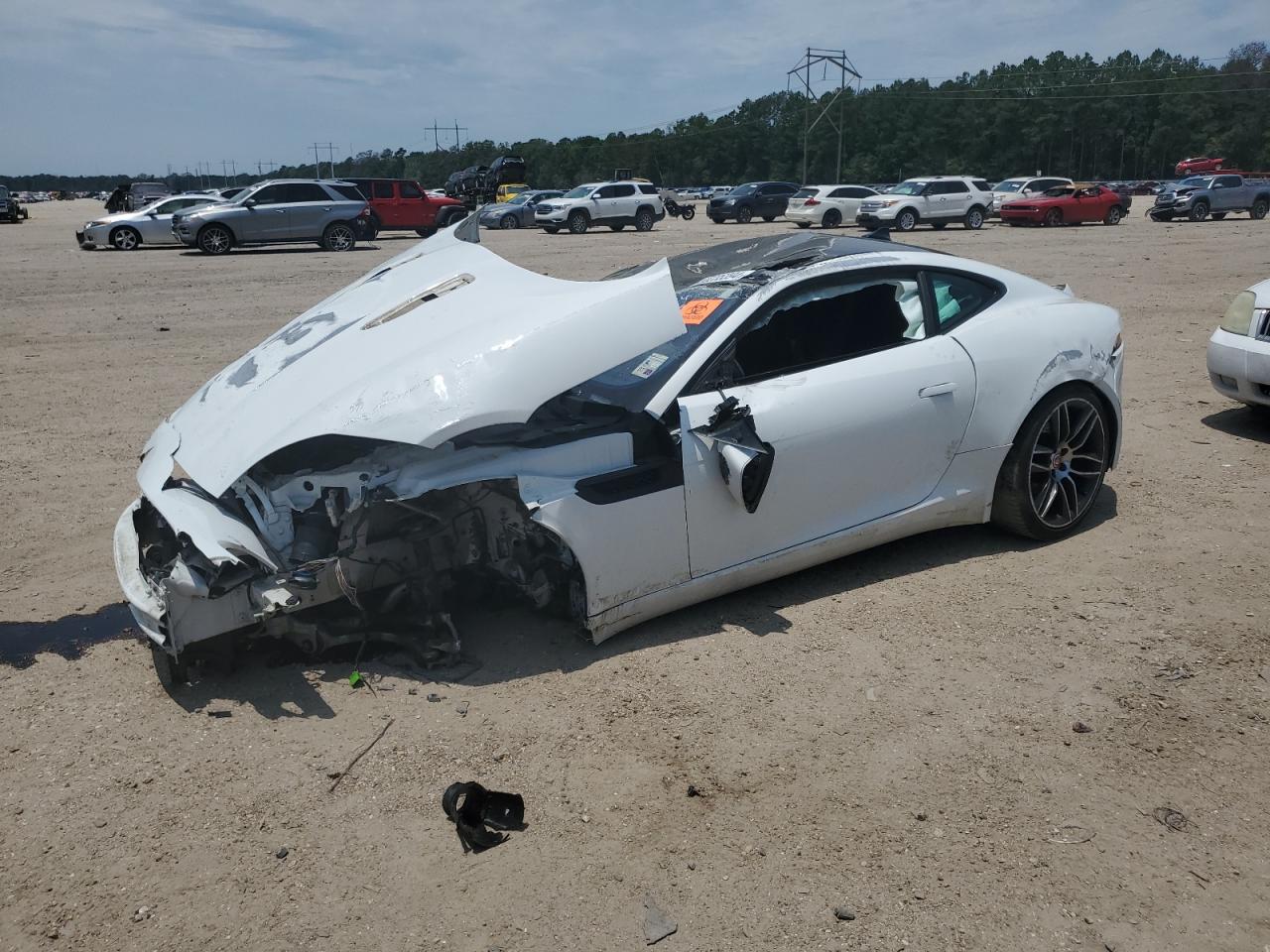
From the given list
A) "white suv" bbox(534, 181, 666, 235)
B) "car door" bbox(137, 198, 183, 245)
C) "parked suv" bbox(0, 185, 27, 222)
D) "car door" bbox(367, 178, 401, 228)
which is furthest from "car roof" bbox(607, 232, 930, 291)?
"parked suv" bbox(0, 185, 27, 222)

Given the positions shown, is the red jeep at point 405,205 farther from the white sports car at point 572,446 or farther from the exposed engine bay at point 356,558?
the exposed engine bay at point 356,558

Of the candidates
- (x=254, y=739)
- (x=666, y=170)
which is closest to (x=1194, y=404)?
(x=254, y=739)

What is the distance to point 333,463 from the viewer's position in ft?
11.8

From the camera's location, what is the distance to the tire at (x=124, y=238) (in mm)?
23766

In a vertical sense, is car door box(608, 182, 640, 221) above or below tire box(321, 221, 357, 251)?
above

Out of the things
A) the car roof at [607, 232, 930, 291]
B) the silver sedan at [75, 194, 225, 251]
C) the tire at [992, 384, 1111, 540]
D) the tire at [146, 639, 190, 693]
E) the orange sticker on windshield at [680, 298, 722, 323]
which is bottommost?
the tire at [146, 639, 190, 693]

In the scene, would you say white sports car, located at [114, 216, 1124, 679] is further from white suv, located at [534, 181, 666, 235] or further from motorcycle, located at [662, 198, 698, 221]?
motorcycle, located at [662, 198, 698, 221]

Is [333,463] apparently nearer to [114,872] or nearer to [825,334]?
[114,872]

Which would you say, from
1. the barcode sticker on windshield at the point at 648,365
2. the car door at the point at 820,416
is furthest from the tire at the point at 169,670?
the barcode sticker on windshield at the point at 648,365

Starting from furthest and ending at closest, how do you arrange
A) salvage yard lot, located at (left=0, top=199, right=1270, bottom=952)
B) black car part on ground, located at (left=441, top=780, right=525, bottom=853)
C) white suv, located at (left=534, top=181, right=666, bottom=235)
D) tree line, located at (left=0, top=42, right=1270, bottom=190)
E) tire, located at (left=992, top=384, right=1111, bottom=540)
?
tree line, located at (left=0, top=42, right=1270, bottom=190) → white suv, located at (left=534, top=181, right=666, bottom=235) → tire, located at (left=992, top=384, right=1111, bottom=540) → black car part on ground, located at (left=441, top=780, right=525, bottom=853) → salvage yard lot, located at (left=0, top=199, right=1270, bottom=952)

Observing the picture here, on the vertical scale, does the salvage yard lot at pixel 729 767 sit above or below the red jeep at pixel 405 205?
below

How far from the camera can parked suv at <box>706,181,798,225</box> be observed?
113ft

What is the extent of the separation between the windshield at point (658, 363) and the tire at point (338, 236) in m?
20.8

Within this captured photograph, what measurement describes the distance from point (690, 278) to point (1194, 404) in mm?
4788
